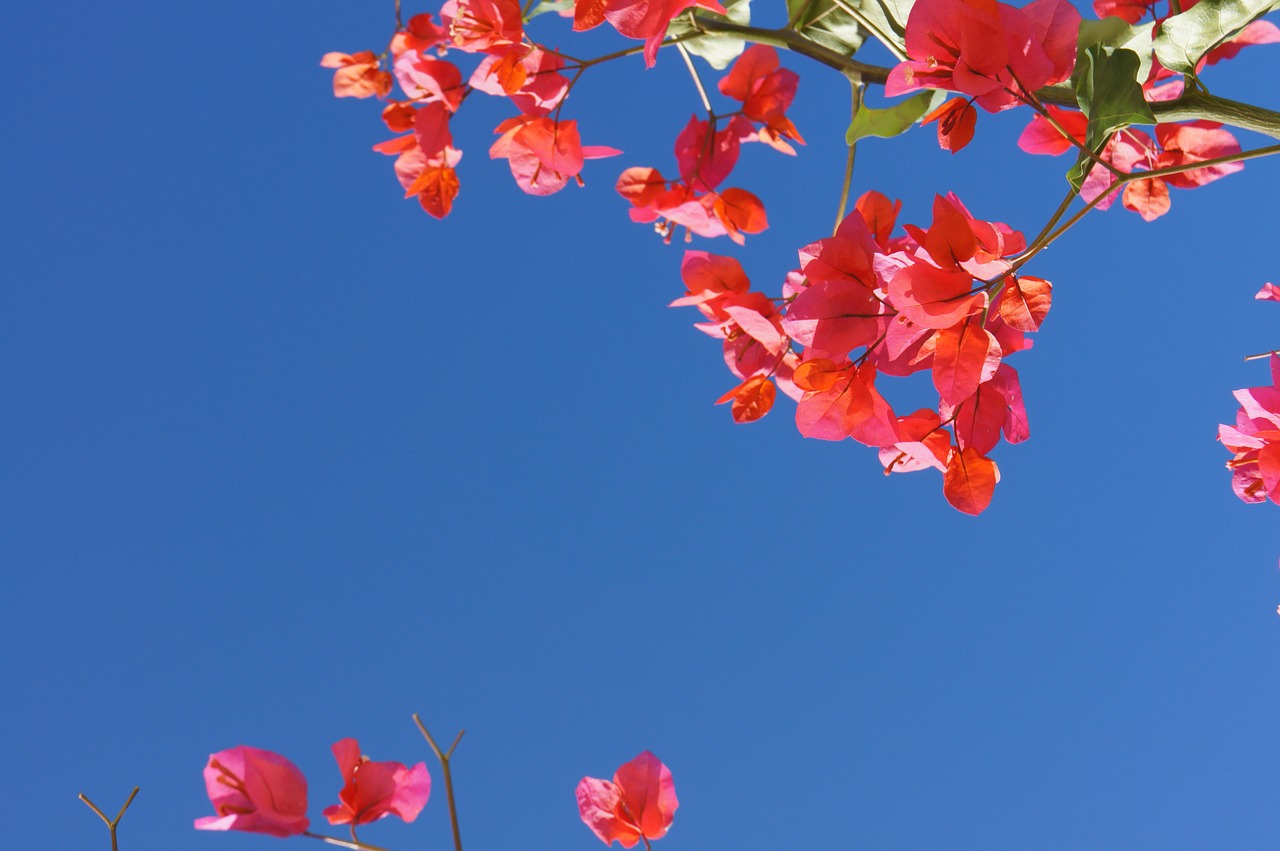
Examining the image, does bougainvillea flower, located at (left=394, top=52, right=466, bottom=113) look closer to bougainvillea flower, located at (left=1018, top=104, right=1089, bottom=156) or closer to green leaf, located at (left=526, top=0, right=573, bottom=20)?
green leaf, located at (left=526, top=0, right=573, bottom=20)

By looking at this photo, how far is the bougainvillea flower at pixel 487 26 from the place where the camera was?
2.27ft

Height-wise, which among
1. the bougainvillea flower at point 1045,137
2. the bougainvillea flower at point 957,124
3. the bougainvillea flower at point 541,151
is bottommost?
the bougainvillea flower at point 957,124

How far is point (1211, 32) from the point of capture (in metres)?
0.51

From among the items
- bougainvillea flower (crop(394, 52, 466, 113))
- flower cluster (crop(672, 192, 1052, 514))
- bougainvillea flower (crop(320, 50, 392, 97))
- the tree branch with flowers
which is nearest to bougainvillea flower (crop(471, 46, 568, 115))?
the tree branch with flowers

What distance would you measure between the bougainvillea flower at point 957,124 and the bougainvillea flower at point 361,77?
2.26 ft

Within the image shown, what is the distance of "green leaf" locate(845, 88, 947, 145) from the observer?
58cm

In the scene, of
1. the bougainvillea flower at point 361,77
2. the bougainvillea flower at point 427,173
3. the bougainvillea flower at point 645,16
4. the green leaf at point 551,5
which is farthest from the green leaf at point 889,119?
the bougainvillea flower at point 361,77

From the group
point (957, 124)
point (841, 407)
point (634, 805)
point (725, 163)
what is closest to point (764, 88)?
point (725, 163)

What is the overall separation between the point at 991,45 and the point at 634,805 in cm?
48

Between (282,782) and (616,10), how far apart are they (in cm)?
47

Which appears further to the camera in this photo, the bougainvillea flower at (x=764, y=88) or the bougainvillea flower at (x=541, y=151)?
the bougainvillea flower at (x=764, y=88)

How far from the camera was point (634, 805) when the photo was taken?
56 cm

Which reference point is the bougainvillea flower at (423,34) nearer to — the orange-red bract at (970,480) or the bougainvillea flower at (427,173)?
the bougainvillea flower at (427,173)

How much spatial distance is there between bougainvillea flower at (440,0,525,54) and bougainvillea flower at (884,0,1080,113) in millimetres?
330
